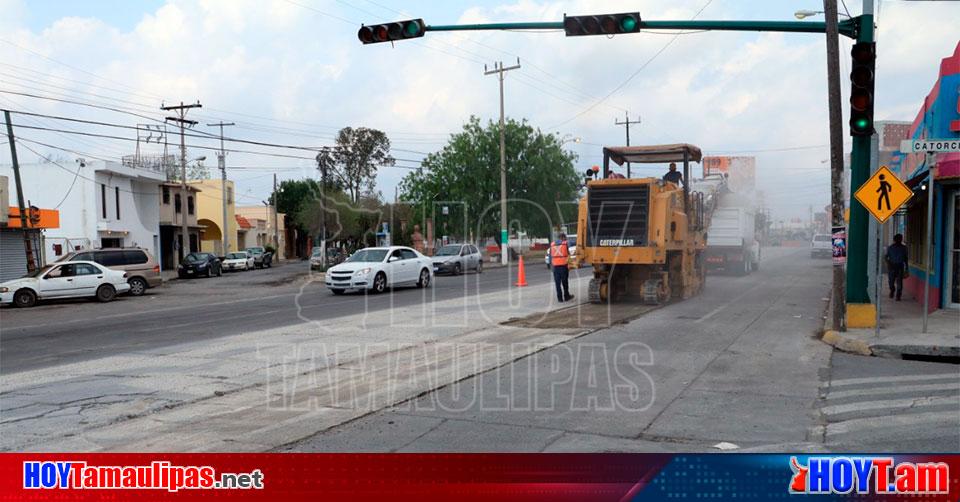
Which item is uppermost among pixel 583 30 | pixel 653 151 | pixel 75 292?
pixel 583 30

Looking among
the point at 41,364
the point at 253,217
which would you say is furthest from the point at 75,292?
the point at 253,217

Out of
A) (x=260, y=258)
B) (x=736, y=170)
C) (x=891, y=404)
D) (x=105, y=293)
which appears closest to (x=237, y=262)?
(x=260, y=258)

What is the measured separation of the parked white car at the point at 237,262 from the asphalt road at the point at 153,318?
Result: 79.5ft

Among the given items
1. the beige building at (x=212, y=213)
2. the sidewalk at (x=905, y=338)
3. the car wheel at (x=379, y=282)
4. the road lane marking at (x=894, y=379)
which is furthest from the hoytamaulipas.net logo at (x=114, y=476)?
the beige building at (x=212, y=213)

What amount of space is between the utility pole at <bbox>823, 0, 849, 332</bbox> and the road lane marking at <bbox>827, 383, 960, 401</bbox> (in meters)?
4.72

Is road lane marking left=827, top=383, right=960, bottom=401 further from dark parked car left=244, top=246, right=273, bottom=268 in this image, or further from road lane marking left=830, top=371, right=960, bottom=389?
dark parked car left=244, top=246, right=273, bottom=268

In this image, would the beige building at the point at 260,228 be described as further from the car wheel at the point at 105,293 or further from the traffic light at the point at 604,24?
the traffic light at the point at 604,24

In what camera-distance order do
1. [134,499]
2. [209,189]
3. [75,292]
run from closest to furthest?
[134,499] → [75,292] → [209,189]

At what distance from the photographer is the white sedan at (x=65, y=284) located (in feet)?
81.1

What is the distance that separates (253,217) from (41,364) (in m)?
77.6

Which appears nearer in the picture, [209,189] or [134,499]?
[134,499]

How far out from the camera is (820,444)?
650cm

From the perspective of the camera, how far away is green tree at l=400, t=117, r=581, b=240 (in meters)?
53.3

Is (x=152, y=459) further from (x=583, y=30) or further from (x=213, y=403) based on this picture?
(x=583, y=30)
